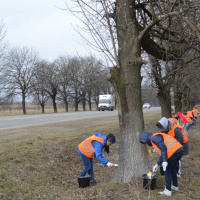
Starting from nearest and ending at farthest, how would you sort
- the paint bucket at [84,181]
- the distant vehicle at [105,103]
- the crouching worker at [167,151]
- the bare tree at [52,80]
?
1. the crouching worker at [167,151]
2. the paint bucket at [84,181]
3. the distant vehicle at [105,103]
4. the bare tree at [52,80]

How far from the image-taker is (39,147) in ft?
29.0

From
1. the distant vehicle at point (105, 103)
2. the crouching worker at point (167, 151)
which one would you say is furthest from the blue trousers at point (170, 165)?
the distant vehicle at point (105, 103)

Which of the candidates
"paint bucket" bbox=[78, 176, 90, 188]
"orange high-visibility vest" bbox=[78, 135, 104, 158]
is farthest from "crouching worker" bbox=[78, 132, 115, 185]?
"paint bucket" bbox=[78, 176, 90, 188]

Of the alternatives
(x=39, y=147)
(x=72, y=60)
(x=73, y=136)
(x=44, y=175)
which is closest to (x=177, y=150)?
(x=44, y=175)

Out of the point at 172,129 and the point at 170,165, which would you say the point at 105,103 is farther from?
the point at 170,165

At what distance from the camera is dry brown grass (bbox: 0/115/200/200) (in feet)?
16.7

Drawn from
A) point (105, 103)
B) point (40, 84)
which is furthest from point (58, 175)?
point (40, 84)

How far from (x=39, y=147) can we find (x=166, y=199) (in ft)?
17.9

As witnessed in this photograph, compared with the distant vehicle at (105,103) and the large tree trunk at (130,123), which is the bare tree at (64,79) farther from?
the large tree trunk at (130,123)

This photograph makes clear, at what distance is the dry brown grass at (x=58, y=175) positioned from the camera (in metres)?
5.08

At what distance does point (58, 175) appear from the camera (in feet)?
24.0

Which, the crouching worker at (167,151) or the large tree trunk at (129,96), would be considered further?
the large tree trunk at (129,96)

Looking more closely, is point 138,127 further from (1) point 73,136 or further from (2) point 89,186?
(1) point 73,136

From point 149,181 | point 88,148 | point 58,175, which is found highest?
point 88,148
